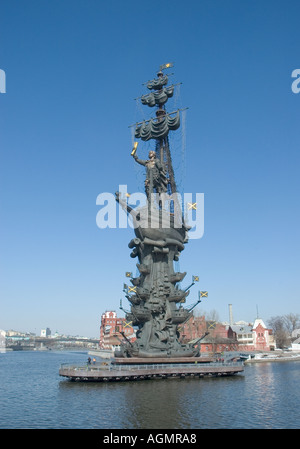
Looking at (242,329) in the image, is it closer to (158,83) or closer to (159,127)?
(159,127)

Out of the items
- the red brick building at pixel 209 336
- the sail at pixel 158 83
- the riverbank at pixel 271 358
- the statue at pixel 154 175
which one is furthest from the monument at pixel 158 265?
the red brick building at pixel 209 336

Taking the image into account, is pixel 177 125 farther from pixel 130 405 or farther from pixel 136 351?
pixel 130 405

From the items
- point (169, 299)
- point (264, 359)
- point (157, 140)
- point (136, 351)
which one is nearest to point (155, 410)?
point (136, 351)

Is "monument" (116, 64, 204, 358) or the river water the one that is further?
"monument" (116, 64, 204, 358)

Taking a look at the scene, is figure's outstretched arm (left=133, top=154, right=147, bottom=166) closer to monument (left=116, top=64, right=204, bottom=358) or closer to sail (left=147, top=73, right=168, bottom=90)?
monument (left=116, top=64, right=204, bottom=358)

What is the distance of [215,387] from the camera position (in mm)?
37562

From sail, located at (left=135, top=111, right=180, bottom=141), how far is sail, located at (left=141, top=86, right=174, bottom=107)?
3.98m

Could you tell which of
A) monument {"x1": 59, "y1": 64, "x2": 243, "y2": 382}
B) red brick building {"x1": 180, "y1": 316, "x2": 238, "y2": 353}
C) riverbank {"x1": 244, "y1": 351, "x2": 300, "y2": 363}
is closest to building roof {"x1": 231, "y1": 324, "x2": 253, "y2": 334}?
red brick building {"x1": 180, "y1": 316, "x2": 238, "y2": 353}

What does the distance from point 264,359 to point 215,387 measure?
43.9 metres

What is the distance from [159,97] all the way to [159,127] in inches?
272

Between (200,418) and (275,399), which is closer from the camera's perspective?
(200,418)

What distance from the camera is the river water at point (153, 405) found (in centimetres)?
2308

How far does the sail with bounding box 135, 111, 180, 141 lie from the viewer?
67.1 metres

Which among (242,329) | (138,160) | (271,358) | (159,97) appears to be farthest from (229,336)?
(159,97)
